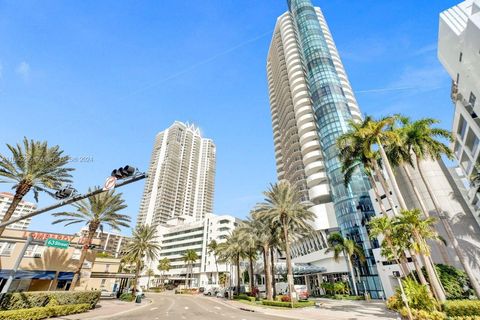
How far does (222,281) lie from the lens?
84.6 meters

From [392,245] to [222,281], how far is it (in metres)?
75.4

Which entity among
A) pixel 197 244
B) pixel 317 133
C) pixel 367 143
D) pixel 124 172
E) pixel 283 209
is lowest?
pixel 124 172

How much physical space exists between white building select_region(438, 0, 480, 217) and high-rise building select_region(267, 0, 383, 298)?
63.6 feet

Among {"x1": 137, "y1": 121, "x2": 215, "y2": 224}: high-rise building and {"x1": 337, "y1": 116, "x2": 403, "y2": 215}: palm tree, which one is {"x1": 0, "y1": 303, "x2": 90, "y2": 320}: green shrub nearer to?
{"x1": 337, "y1": 116, "x2": 403, "y2": 215}: palm tree

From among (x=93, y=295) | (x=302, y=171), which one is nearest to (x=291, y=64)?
(x=302, y=171)

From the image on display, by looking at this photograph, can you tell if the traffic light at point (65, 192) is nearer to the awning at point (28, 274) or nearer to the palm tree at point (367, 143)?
the awning at point (28, 274)

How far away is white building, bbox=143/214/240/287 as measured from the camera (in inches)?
3676

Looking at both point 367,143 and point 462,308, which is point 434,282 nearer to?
point 462,308

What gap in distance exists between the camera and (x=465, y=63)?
1204 inches

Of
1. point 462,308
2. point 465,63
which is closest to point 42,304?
point 462,308

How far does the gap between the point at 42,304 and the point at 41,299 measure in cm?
44

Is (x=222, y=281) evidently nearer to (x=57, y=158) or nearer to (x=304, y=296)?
(x=304, y=296)

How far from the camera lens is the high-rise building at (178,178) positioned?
502 ft

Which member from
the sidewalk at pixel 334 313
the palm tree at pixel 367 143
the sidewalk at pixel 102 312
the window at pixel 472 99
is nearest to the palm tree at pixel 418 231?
the palm tree at pixel 367 143
